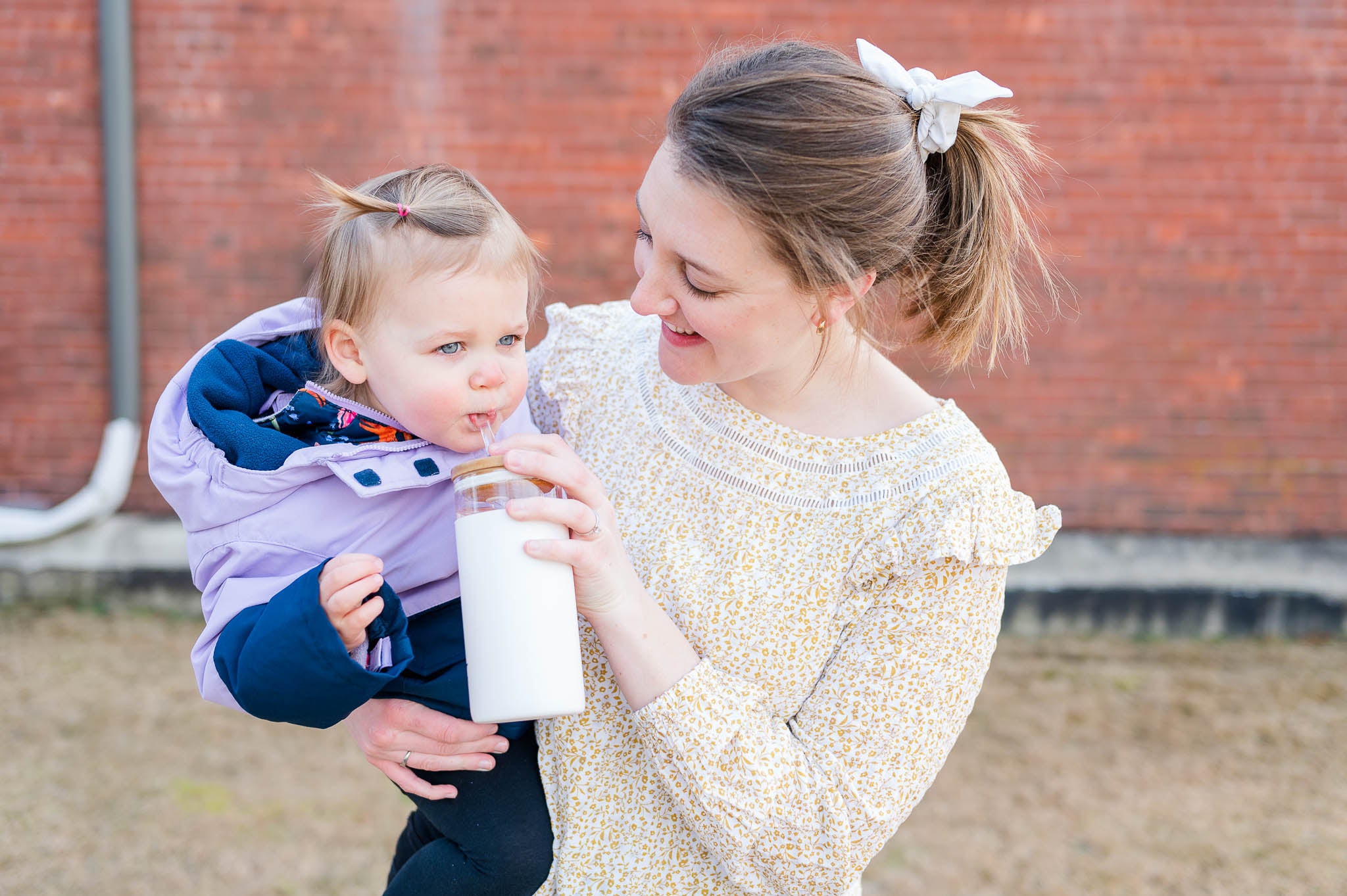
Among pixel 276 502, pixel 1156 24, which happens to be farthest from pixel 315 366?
pixel 1156 24

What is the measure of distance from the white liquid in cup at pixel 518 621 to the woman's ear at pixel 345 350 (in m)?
0.42

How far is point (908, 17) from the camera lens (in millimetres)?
5070

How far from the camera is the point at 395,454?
162 centimetres

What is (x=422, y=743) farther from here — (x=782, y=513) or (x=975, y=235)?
(x=975, y=235)

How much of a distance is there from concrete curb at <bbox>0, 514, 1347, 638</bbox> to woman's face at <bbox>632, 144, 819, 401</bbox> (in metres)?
4.08

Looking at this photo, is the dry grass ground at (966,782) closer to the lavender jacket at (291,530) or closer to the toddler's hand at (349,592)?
the lavender jacket at (291,530)

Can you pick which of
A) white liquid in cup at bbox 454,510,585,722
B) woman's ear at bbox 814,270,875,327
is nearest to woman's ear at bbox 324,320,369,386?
white liquid in cup at bbox 454,510,585,722

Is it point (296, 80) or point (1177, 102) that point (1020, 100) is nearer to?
point (1177, 102)

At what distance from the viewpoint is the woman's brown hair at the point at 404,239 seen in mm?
1618

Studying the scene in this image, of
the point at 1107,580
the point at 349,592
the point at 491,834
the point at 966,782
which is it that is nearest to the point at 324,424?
the point at 349,592

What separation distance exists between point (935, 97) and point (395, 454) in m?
0.92

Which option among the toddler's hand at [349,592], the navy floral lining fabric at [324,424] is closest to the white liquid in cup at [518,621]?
the toddler's hand at [349,592]

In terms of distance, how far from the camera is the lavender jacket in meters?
1.46

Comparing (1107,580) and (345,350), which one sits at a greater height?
(345,350)
